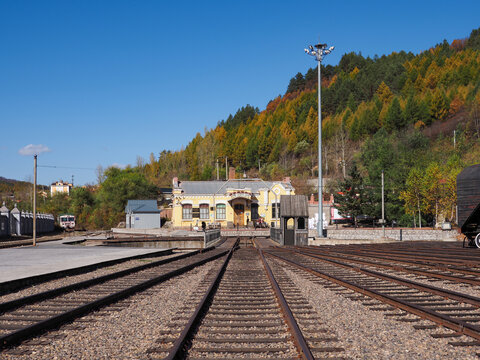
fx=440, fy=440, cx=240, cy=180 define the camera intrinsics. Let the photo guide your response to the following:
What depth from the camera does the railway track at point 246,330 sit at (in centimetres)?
488

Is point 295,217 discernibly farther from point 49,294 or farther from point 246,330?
point 246,330

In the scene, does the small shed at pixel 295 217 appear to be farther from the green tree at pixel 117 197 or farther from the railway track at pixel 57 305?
the green tree at pixel 117 197

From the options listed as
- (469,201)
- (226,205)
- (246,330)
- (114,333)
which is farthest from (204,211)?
(246,330)

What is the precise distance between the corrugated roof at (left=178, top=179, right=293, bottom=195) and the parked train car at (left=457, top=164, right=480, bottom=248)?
116ft

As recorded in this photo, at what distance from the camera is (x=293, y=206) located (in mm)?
29078

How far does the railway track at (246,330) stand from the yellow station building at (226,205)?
44395 millimetres

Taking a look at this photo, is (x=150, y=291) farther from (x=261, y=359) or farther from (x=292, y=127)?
(x=292, y=127)

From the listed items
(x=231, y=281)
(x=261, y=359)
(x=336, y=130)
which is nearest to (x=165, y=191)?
(x=336, y=130)

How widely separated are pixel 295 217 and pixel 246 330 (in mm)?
23376

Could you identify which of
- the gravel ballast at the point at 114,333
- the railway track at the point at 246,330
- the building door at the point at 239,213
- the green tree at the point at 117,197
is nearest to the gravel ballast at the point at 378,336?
the railway track at the point at 246,330

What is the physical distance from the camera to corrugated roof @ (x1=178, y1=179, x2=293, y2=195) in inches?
2157

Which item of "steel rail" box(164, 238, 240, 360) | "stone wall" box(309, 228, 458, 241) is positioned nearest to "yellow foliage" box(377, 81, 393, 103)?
"stone wall" box(309, 228, 458, 241)

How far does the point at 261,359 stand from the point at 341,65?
174 metres

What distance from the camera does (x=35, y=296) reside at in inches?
316
